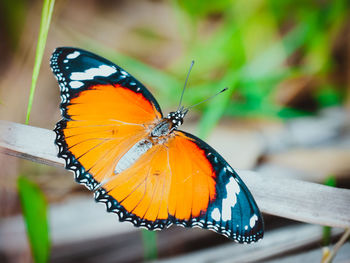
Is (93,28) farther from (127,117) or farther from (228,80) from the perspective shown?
(127,117)

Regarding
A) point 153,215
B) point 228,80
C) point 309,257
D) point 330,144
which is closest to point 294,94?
point 330,144

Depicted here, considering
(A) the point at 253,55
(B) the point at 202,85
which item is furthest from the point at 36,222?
(A) the point at 253,55

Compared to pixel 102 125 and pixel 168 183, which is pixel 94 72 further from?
pixel 168 183

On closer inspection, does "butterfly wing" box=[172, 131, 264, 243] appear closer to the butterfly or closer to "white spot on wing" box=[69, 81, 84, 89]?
the butterfly

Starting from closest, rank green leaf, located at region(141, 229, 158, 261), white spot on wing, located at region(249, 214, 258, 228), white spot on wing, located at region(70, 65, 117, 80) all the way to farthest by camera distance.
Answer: white spot on wing, located at region(249, 214, 258, 228), white spot on wing, located at region(70, 65, 117, 80), green leaf, located at region(141, 229, 158, 261)

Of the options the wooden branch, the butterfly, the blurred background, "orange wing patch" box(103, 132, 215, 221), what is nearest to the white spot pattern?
the butterfly
